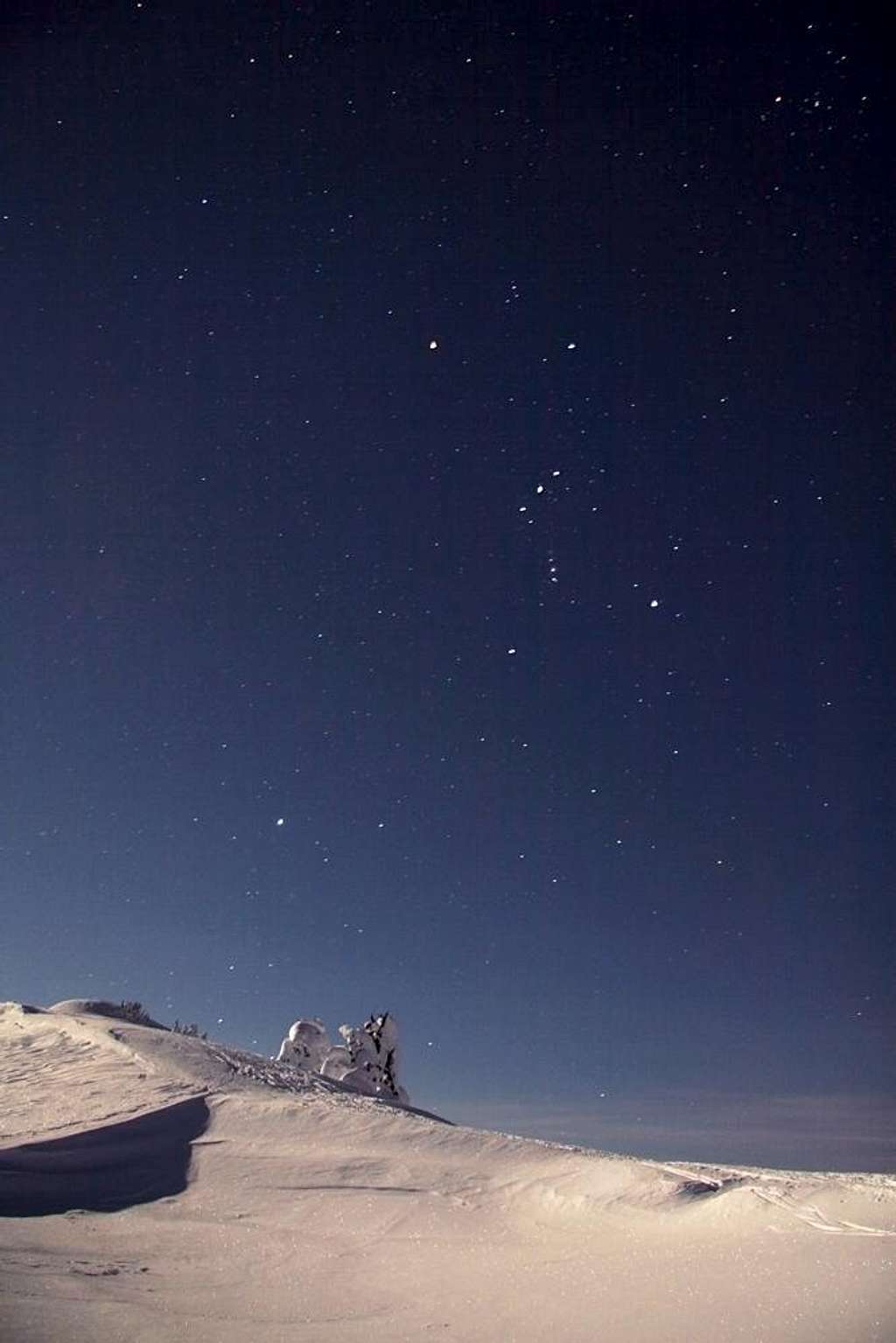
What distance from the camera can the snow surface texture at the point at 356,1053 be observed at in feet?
74.3

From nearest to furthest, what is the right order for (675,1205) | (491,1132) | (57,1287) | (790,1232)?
1. (57,1287)
2. (790,1232)
3. (675,1205)
4. (491,1132)

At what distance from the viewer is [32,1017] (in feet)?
57.6

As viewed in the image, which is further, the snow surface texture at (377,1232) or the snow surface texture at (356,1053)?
the snow surface texture at (356,1053)

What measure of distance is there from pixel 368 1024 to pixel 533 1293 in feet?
59.0

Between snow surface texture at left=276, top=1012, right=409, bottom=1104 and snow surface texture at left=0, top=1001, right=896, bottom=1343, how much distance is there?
32.6 ft

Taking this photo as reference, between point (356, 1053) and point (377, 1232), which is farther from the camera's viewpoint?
point (356, 1053)

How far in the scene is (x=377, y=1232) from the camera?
27.8 ft

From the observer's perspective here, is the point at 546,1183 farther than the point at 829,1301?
Yes

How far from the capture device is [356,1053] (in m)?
23.2

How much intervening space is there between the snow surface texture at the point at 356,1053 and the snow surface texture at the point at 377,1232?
32.6 feet

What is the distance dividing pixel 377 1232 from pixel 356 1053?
51.2 ft

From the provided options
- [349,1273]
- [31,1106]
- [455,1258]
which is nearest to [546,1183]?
[455,1258]

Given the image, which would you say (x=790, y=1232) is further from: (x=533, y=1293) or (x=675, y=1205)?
(x=533, y=1293)

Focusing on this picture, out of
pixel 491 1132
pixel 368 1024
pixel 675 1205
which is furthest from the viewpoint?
pixel 368 1024
